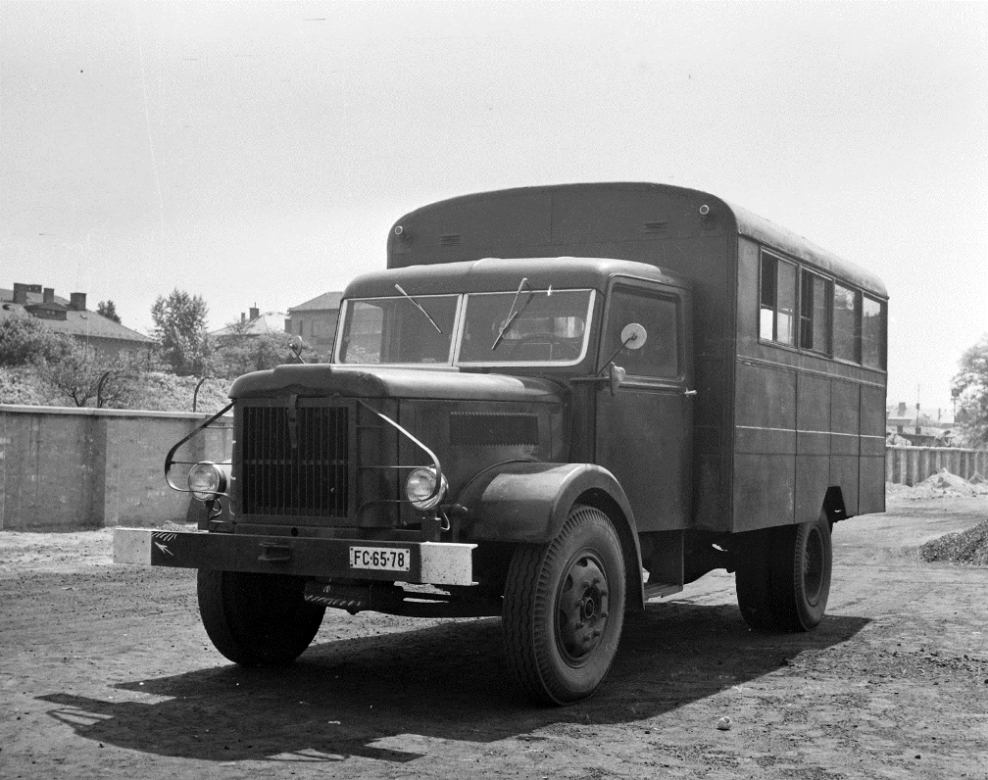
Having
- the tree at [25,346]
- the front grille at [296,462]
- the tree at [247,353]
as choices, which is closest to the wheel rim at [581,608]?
A: the front grille at [296,462]

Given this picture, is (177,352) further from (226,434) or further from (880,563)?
(880,563)

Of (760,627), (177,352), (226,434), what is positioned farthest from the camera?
(177,352)

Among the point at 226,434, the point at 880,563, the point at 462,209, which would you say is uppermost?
the point at 462,209

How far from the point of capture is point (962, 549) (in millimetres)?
17766

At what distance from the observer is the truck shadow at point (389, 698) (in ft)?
20.3

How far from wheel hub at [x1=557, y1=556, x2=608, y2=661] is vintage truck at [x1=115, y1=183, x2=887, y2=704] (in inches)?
0.6

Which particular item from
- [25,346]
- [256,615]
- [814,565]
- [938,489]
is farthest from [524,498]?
[25,346]

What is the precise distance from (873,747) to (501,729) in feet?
5.83

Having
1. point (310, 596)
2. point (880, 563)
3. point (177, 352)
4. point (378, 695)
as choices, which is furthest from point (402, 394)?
point (177, 352)

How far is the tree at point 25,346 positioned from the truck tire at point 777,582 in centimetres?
5834

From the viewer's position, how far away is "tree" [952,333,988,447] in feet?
243

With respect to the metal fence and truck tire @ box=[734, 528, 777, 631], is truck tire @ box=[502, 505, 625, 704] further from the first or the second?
the metal fence

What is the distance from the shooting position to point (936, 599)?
12.7 m

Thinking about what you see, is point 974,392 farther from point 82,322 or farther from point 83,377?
point 82,322
